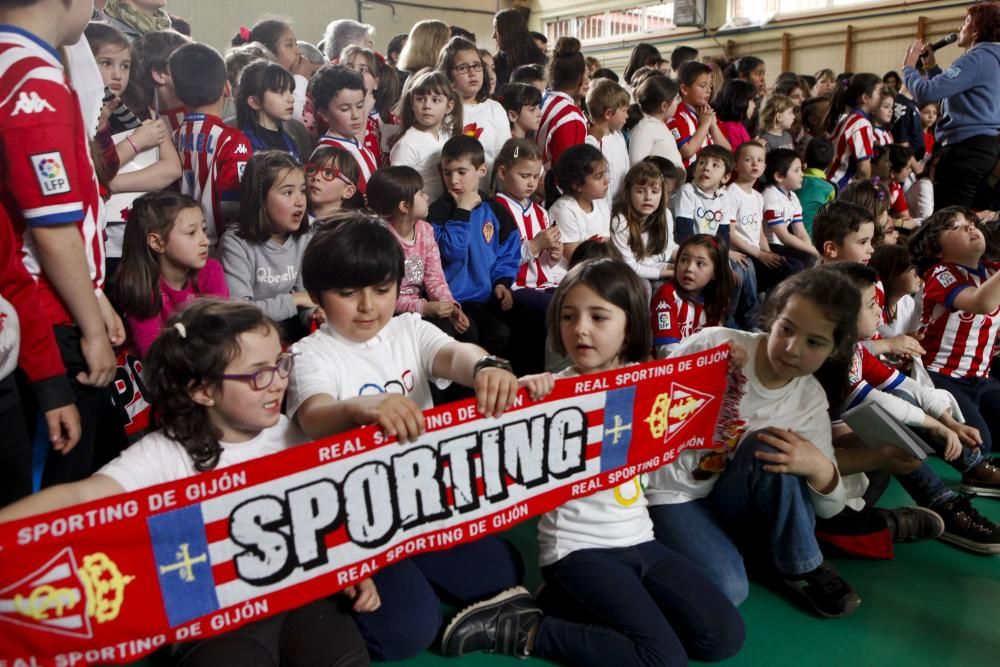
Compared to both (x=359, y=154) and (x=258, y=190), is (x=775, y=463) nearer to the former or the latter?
(x=258, y=190)

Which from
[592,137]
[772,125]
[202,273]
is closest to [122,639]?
[202,273]

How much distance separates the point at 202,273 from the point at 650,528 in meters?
1.84

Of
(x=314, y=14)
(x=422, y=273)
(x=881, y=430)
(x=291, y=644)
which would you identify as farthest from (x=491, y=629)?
(x=314, y=14)

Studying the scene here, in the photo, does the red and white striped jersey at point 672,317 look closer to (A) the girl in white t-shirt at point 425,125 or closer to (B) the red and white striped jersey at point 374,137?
(A) the girl in white t-shirt at point 425,125

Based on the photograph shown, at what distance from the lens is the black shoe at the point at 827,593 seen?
2117 millimetres

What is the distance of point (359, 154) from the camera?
12.3 ft

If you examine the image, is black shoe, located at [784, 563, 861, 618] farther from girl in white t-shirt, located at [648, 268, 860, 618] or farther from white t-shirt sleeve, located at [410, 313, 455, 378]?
white t-shirt sleeve, located at [410, 313, 455, 378]

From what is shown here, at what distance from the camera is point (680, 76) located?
17.7 feet

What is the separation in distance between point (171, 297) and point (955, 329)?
3.27m

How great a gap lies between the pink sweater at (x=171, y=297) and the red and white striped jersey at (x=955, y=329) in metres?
3.02

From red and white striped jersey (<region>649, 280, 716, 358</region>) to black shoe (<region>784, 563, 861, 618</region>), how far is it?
144 cm

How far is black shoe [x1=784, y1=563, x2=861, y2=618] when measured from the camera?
2.12 meters

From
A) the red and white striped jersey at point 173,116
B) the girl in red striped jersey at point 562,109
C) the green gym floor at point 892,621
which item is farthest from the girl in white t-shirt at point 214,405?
the girl in red striped jersey at point 562,109

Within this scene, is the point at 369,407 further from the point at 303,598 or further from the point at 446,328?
the point at 446,328
